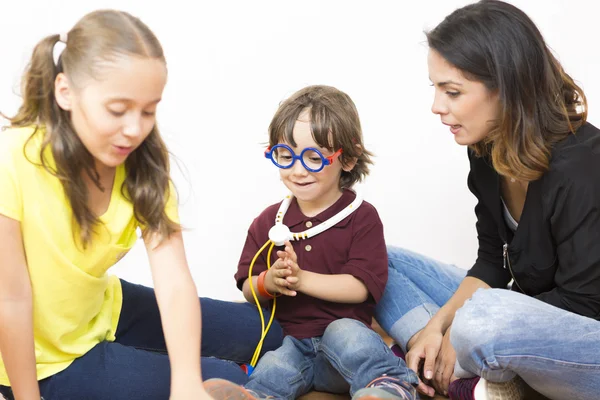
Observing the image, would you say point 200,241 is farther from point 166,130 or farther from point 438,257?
point 438,257

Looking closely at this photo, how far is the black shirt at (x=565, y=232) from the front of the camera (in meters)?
1.68

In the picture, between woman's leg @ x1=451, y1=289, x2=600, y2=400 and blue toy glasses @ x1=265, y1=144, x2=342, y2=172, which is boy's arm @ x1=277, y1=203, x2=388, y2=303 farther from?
woman's leg @ x1=451, y1=289, x2=600, y2=400

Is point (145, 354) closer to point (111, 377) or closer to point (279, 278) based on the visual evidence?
point (111, 377)

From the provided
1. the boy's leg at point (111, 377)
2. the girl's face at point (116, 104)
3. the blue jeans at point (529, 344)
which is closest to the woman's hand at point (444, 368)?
the blue jeans at point (529, 344)

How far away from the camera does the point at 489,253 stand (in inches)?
80.4

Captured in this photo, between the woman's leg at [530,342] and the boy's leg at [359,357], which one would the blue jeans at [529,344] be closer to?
the woman's leg at [530,342]

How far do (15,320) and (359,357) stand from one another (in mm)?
722

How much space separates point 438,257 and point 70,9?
148 cm

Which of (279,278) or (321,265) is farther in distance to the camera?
(321,265)

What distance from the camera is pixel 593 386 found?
1624 millimetres

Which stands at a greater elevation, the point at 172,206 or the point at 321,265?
the point at 172,206

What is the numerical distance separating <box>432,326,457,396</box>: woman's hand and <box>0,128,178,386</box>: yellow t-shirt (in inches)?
27.4

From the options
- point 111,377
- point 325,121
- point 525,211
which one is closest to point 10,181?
point 111,377

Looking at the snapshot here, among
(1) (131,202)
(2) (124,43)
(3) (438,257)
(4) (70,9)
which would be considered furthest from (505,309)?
(4) (70,9)
